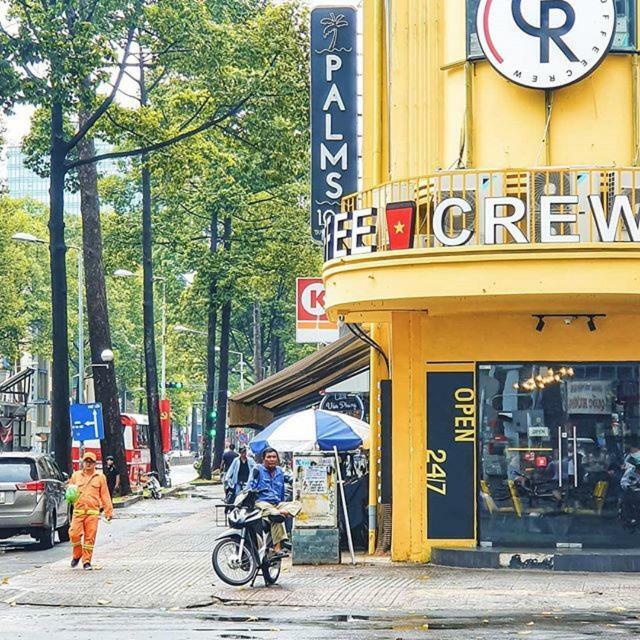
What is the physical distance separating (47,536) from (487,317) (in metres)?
10.1

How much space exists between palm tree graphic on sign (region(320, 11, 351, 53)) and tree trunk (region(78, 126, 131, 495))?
2006 centimetres

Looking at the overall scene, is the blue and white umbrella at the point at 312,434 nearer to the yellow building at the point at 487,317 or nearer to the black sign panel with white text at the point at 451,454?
the yellow building at the point at 487,317

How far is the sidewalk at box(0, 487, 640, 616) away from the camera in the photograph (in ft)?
53.2

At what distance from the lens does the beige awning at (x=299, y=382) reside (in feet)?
82.3

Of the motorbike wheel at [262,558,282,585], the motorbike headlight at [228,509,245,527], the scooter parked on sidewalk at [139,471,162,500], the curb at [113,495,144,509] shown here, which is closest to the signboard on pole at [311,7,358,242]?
the motorbike headlight at [228,509,245,527]

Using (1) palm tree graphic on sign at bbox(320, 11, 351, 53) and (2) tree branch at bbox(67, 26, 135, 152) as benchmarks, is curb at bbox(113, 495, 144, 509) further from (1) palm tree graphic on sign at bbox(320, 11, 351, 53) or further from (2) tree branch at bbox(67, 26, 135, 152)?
(1) palm tree graphic on sign at bbox(320, 11, 351, 53)

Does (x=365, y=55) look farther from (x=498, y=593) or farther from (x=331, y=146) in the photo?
(x=498, y=593)

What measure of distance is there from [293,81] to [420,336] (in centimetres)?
1687

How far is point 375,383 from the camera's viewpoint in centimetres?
2258

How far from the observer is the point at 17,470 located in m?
26.4

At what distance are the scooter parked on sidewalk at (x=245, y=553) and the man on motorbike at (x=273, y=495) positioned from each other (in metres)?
0.37

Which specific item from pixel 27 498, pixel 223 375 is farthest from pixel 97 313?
pixel 223 375

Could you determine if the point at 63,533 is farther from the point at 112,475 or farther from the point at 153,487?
the point at 153,487

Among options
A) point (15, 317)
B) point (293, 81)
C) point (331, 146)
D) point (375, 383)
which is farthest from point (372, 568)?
point (15, 317)
